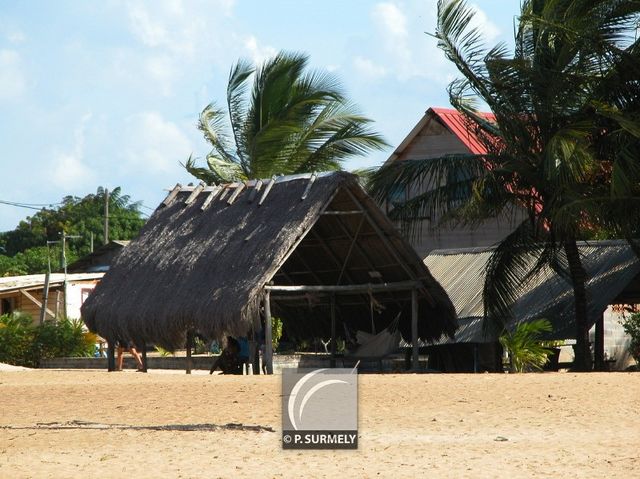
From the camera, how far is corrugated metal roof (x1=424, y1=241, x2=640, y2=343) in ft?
73.1

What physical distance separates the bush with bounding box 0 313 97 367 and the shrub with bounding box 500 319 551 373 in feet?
37.0

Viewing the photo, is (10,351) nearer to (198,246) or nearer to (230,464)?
(198,246)

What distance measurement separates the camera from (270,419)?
11828 mm

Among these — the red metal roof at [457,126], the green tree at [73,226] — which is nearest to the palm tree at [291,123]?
the red metal roof at [457,126]

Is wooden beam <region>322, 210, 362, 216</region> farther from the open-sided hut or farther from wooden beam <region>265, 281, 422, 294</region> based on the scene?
the open-sided hut

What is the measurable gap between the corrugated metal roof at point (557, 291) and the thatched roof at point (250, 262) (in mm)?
1240

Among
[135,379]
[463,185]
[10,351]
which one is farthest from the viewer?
[10,351]

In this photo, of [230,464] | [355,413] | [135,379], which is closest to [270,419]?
[355,413]

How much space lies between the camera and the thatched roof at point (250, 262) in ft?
66.2

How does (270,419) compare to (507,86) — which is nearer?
(270,419)

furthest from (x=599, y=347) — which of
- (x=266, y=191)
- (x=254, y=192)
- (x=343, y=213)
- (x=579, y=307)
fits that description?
(x=254, y=192)

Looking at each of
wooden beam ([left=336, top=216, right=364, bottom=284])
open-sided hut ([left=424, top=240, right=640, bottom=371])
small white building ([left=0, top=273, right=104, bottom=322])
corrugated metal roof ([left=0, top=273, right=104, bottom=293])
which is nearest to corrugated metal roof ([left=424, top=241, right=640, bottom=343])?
open-sided hut ([left=424, top=240, right=640, bottom=371])

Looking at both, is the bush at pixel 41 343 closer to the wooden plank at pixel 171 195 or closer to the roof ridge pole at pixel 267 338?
the wooden plank at pixel 171 195

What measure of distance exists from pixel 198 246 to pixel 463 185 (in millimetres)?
4713
